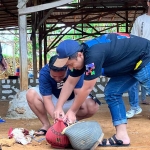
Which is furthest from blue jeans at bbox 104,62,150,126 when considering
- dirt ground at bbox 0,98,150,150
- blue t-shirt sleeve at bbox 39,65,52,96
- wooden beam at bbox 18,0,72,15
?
wooden beam at bbox 18,0,72,15

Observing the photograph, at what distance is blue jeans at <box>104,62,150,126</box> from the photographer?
3469 millimetres

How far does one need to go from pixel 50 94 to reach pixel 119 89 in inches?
27.3

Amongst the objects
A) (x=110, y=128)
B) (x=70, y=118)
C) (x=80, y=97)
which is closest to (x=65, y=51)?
(x=80, y=97)

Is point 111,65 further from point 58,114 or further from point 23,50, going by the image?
point 23,50

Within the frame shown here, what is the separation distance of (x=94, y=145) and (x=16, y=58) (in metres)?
22.2

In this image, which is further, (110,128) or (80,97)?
(110,128)

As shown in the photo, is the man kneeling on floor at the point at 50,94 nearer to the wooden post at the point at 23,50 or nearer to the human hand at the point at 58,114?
the human hand at the point at 58,114

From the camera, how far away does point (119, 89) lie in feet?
11.6

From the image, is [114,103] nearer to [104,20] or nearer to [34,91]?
[34,91]

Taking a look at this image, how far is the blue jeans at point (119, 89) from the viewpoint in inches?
137

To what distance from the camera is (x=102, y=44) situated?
312 cm

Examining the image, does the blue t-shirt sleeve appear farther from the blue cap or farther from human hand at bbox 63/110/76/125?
the blue cap

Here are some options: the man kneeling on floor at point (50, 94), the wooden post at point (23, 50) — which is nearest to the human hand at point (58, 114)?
the man kneeling on floor at point (50, 94)

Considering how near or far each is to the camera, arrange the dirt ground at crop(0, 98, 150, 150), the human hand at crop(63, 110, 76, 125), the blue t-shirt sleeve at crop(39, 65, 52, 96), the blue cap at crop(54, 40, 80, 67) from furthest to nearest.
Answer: the blue t-shirt sleeve at crop(39, 65, 52, 96) < the dirt ground at crop(0, 98, 150, 150) < the human hand at crop(63, 110, 76, 125) < the blue cap at crop(54, 40, 80, 67)
